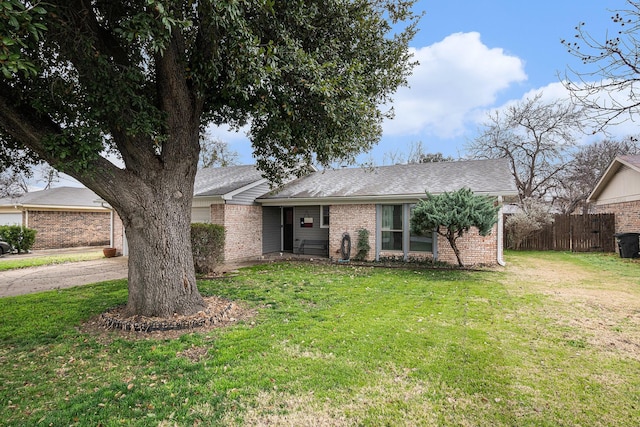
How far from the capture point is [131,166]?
528cm

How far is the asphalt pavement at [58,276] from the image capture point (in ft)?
27.8

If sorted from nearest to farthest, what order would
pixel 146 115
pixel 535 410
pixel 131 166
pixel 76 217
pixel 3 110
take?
pixel 535 410 → pixel 3 110 → pixel 146 115 → pixel 131 166 → pixel 76 217

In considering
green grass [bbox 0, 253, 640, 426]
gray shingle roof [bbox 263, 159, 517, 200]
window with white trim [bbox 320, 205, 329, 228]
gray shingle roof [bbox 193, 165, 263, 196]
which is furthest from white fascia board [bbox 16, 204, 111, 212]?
green grass [bbox 0, 253, 640, 426]

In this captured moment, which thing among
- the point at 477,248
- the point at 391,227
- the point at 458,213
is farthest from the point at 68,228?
the point at 477,248

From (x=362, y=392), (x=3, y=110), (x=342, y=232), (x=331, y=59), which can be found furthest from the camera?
(x=342, y=232)

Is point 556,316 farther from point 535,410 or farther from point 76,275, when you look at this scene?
point 76,275

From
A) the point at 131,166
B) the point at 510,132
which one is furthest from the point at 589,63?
the point at 510,132

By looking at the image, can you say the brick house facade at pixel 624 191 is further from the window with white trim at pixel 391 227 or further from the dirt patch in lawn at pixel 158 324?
the dirt patch in lawn at pixel 158 324

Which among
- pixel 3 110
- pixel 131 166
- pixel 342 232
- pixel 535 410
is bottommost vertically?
pixel 535 410

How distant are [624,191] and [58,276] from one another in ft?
71.5

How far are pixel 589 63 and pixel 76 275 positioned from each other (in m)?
12.6

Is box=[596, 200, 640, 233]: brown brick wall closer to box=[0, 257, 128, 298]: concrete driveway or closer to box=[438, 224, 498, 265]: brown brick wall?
box=[438, 224, 498, 265]: brown brick wall

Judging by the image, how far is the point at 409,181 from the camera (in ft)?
41.2

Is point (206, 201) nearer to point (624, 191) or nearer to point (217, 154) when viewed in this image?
point (624, 191)
